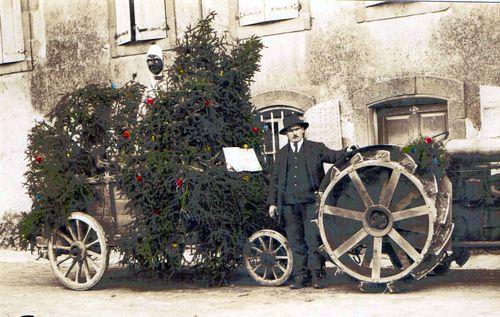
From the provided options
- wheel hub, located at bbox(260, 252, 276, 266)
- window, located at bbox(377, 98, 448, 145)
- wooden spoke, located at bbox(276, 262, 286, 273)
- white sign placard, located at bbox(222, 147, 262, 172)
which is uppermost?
window, located at bbox(377, 98, 448, 145)

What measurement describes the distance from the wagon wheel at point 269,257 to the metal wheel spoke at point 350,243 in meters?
0.54

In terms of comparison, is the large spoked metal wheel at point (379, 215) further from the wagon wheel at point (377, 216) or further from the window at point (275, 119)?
the window at point (275, 119)

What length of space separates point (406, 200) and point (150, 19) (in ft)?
18.3

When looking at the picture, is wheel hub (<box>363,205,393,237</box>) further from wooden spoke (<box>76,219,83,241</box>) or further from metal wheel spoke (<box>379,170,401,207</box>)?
wooden spoke (<box>76,219,83,241</box>)

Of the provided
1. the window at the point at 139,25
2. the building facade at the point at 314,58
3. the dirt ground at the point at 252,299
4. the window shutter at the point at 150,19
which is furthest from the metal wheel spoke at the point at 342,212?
the window shutter at the point at 150,19

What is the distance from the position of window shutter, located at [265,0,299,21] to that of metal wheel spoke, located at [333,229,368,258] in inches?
164

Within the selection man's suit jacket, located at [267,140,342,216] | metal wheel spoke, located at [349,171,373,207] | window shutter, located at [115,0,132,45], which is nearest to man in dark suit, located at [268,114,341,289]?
man's suit jacket, located at [267,140,342,216]

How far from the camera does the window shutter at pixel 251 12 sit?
35.0 feet

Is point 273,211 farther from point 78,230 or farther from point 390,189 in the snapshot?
point 78,230

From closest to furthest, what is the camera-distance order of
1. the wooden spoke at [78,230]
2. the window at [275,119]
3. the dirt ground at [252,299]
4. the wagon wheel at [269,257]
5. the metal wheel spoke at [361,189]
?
1. the dirt ground at [252,299]
2. the metal wheel spoke at [361,189]
3. the wagon wheel at [269,257]
4. the wooden spoke at [78,230]
5. the window at [275,119]

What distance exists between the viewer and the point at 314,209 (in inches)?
294

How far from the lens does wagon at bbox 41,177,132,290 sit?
25.4 ft

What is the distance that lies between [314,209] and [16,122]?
21.5 feet

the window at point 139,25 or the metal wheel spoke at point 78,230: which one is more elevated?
the window at point 139,25
